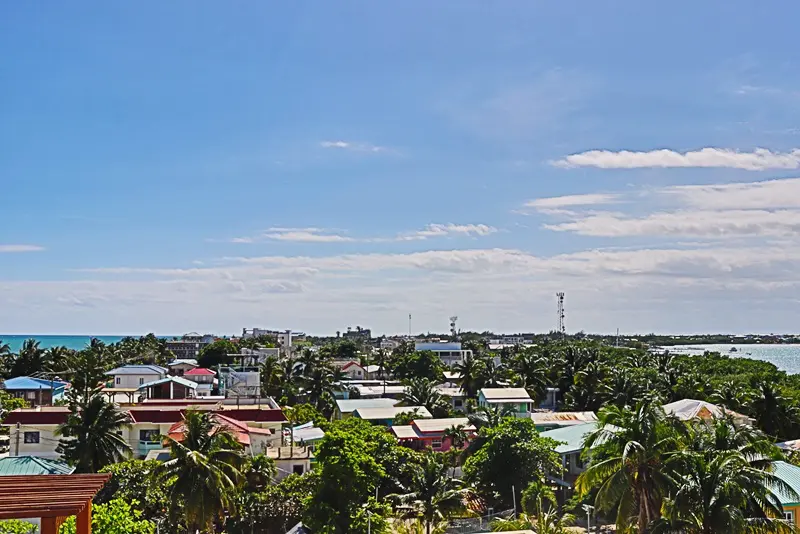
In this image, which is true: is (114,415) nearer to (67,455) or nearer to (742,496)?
(67,455)

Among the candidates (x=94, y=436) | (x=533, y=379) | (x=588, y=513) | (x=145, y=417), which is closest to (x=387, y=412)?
(x=145, y=417)

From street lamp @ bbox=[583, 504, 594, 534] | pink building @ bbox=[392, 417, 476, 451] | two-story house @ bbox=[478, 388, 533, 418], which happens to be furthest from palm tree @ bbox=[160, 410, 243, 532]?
two-story house @ bbox=[478, 388, 533, 418]

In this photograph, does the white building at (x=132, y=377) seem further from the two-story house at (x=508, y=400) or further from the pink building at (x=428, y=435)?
the pink building at (x=428, y=435)

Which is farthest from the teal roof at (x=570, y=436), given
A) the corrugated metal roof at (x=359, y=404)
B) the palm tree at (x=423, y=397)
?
the corrugated metal roof at (x=359, y=404)

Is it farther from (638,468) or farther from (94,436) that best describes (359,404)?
(638,468)

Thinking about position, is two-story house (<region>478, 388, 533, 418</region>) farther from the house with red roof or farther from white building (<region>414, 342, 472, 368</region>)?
white building (<region>414, 342, 472, 368</region>)

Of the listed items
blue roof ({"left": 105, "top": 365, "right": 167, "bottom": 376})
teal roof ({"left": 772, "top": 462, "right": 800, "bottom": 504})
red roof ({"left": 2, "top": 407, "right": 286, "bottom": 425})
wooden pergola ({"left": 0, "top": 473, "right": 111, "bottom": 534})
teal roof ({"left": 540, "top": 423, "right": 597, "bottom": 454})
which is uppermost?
wooden pergola ({"left": 0, "top": 473, "right": 111, "bottom": 534})
